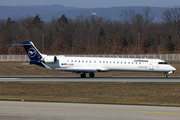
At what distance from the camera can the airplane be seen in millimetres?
37938

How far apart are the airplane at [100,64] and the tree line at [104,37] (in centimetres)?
5715

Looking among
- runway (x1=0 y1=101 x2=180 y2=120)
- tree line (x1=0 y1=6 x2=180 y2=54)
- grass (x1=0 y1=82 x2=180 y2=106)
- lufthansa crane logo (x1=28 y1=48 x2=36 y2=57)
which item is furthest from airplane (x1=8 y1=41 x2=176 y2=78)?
tree line (x1=0 y1=6 x2=180 y2=54)

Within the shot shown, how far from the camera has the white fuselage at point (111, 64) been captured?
3791 cm

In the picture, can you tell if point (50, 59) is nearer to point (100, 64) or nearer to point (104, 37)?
point (100, 64)

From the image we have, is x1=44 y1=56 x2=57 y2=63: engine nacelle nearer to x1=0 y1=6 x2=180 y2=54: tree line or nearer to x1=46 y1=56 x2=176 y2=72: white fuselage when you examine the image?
x1=46 y1=56 x2=176 y2=72: white fuselage

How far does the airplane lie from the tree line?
2250 inches

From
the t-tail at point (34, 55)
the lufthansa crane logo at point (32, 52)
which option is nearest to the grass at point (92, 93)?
the t-tail at point (34, 55)

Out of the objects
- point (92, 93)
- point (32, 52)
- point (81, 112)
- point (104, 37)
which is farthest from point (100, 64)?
point (104, 37)

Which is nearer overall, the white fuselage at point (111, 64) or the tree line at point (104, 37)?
the white fuselage at point (111, 64)

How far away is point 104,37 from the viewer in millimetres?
108312

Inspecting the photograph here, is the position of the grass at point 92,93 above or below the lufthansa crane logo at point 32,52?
below

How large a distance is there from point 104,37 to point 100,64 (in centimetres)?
6999

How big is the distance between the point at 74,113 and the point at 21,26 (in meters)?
120

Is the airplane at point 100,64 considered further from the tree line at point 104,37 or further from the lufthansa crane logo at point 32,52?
the tree line at point 104,37
